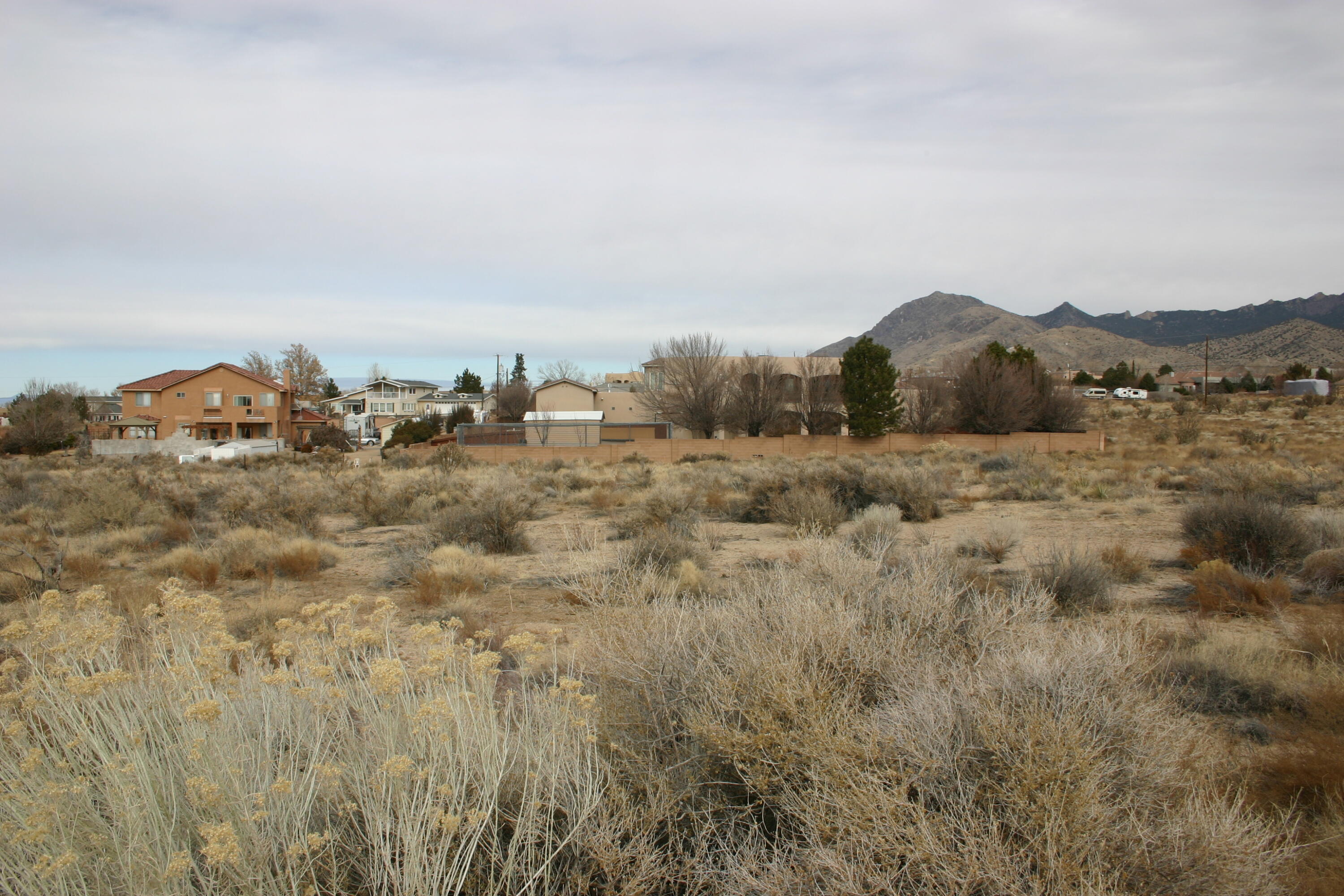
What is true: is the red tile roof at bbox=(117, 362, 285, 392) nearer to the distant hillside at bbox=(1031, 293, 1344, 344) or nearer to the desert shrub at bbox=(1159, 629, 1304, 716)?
the desert shrub at bbox=(1159, 629, 1304, 716)

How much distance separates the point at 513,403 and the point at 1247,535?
68562 mm

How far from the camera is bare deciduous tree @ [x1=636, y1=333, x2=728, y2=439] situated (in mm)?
50156

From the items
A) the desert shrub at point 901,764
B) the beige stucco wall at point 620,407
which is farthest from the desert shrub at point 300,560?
the beige stucco wall at point 620,407

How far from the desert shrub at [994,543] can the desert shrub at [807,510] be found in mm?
2091

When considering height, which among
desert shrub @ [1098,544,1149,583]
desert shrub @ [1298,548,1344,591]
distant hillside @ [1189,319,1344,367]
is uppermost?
distant hillside @ [1189,319,1344,367]

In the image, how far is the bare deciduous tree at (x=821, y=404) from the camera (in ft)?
159

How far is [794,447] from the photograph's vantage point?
4309 cm

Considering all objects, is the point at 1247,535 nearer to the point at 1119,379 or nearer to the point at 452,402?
the point at 452,402

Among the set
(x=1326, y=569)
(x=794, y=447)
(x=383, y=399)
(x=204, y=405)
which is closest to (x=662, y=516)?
(x=1326, y=569)

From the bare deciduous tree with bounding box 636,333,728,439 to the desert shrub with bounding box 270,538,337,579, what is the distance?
124ft

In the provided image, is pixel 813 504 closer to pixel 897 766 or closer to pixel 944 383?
pixel 897 766

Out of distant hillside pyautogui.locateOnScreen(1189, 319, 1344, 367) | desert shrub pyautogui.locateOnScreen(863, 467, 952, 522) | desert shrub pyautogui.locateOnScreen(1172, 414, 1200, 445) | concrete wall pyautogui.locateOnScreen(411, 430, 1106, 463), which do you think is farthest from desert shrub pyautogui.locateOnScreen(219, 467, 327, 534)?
distant hillside pyautogui.locateOnScreen(1189, 319, 1344, 367)

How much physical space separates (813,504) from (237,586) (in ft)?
30.6

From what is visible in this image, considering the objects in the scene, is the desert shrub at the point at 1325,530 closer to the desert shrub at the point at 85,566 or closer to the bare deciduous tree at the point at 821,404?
the desert shrub at the point at 85,566
